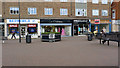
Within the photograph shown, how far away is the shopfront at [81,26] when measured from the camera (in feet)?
88.4

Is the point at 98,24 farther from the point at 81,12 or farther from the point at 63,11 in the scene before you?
the point at 63,11

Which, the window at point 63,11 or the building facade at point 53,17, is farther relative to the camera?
the window at point 63,11

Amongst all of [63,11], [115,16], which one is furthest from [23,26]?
[115,16]

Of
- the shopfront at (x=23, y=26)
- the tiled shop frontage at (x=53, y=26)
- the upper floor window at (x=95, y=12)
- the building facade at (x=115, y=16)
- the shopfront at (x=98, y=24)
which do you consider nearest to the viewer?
the shopfront at (x=23, y=26)

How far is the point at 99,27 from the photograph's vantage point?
28.8 m

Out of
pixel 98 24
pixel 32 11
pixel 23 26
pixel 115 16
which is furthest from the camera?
pixel 115 16

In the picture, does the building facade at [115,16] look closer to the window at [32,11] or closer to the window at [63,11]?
the window at [63,11]

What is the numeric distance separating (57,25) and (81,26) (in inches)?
208

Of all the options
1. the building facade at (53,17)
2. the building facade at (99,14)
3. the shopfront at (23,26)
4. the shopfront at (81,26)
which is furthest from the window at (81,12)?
the shopfront at (23,26)

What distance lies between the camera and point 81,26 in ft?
90.7

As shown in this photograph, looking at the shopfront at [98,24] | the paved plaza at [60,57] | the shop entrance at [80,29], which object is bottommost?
the paved plaza at [60,57]

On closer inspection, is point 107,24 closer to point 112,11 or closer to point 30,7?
point 112,11

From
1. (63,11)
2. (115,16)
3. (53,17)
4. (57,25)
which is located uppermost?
(63,11)

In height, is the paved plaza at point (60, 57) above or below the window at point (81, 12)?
below
